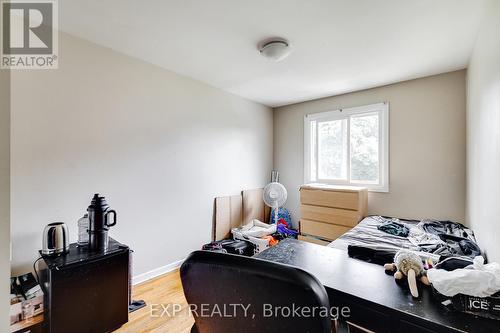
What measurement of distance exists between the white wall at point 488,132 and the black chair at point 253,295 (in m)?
1.47

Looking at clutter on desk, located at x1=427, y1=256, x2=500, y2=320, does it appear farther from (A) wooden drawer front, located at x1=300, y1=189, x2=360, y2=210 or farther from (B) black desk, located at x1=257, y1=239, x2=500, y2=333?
(A) wooden drawer front, located at x1=300, y1=189, x2=360, y2=210

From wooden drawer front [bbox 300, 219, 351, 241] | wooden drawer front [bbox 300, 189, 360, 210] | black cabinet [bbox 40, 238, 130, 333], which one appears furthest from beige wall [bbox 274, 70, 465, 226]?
black cabinet [bbox 40, 238, 130, 333]

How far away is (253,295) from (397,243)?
2.01 m

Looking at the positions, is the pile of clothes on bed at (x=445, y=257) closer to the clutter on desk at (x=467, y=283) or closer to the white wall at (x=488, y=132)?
the clutter on desk at (x=467, y=283)

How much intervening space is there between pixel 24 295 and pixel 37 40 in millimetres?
1917

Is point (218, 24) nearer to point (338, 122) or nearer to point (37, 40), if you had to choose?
point (37, 40)

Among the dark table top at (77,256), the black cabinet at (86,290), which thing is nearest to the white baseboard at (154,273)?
the black cabinet at (86,290)

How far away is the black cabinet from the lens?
149 cm

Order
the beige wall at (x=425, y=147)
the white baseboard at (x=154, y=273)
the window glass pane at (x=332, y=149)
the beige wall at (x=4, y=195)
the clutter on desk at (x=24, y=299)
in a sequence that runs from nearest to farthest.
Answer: the beige wall at (x=4, y=195)
the clutter on desk at (x=24, y=299)
the white baseboard at (x=154, y=273)
the beige wall at (x=425, y=147)
the window glass pane at (x=332, y=149)

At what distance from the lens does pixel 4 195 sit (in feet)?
3.22

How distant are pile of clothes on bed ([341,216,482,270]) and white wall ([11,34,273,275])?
1.95m

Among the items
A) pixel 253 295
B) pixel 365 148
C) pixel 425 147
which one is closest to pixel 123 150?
pixel 253 295

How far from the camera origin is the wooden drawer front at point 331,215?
2.97 meters

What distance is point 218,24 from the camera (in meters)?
1.81
